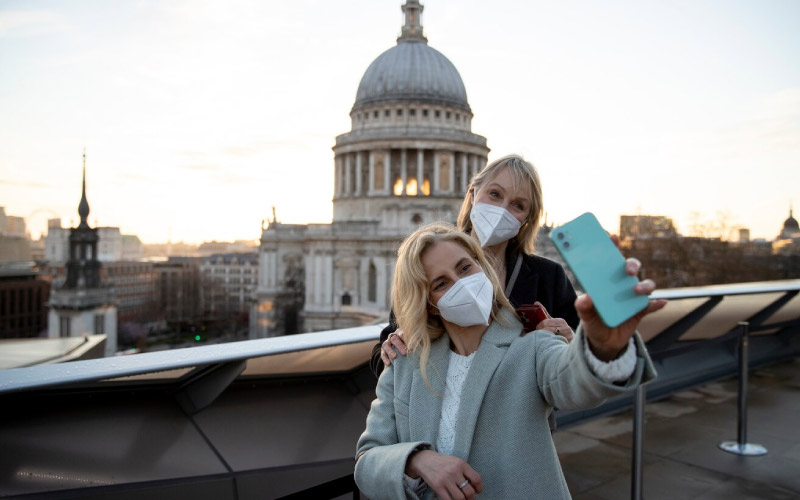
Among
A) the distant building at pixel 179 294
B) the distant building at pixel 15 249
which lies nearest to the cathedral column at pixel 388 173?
the distant building at pixel 179 294

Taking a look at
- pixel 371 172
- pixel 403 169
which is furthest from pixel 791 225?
pixel 371 172

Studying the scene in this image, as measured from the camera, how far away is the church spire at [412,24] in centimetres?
6500

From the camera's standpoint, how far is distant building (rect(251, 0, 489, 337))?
46.9 m

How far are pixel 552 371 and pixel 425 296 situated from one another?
1.69 feet

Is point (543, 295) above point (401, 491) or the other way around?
above

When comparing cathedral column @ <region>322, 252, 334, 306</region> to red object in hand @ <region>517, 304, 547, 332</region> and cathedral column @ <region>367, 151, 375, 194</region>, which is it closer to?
→ cathedral column @ <region>367, 151, 375, 194</region>

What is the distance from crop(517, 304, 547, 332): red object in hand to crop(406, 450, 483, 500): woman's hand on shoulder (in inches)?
23.4

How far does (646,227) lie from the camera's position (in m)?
50.1

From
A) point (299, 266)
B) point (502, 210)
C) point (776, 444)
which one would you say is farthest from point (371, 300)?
point (502, 210)

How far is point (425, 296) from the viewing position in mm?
2168

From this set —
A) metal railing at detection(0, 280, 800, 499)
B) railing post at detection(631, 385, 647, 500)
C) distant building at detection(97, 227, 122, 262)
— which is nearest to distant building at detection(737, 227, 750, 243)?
metal railing at detection(0, 280, 800, 499)

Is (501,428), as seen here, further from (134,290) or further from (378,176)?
(134,290)

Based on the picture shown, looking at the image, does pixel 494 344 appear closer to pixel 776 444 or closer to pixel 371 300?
pixel 776 444

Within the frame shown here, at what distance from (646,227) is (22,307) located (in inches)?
2793
